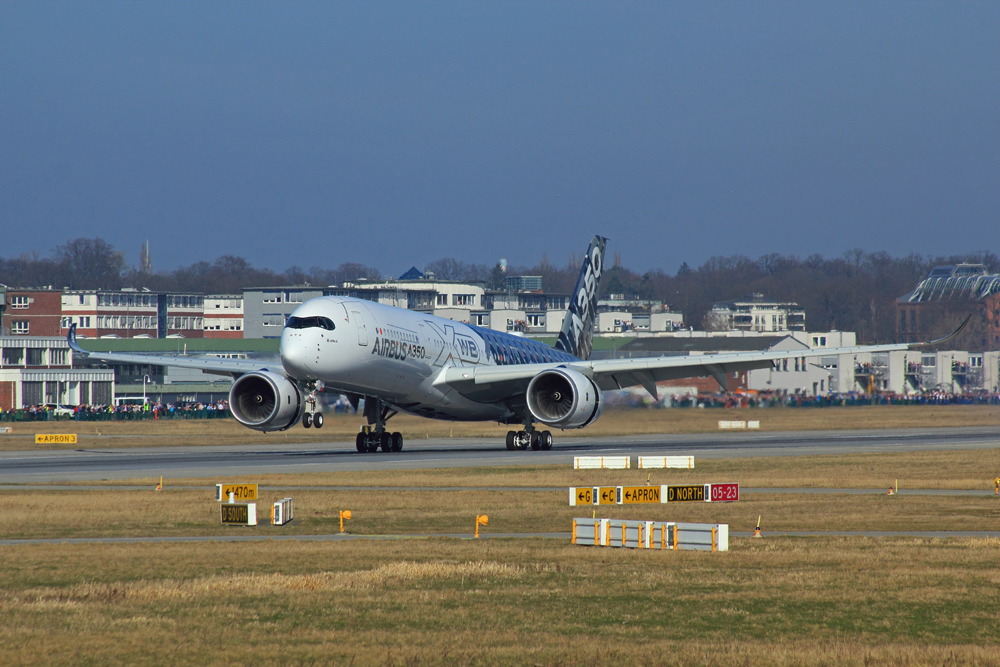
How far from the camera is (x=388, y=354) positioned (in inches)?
1820

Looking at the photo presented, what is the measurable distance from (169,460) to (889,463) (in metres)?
30.0

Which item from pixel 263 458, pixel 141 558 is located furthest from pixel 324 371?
pixel 141 558

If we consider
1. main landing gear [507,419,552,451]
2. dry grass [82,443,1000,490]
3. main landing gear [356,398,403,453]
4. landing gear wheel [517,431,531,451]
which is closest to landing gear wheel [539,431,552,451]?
main landing gear [507,419,552,451]

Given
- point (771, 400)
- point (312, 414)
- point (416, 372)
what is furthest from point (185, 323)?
point (312, 414)

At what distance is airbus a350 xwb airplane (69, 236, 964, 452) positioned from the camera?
4400 cm

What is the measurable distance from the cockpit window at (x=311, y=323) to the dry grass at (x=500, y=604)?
20772 millimetres

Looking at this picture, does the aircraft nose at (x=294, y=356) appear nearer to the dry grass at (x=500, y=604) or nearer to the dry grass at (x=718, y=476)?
the dry grass at (x=718, y=476)

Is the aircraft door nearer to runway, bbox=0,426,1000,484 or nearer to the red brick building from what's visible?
runway, bbox=0,426,1000,484

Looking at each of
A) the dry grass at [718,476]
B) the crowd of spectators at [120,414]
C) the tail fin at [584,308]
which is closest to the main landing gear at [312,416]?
the dry grass at [718,476]

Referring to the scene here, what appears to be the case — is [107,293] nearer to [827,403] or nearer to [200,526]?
[827,403]

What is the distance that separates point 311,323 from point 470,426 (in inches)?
1598

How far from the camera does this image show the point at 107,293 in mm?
183000

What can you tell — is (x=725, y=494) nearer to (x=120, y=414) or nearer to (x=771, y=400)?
(x=771, y=400)

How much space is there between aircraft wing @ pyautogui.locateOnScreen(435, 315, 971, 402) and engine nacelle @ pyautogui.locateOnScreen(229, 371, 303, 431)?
6.40 m
